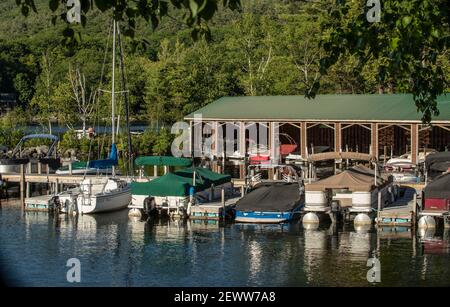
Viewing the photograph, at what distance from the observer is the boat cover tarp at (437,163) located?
44303mm

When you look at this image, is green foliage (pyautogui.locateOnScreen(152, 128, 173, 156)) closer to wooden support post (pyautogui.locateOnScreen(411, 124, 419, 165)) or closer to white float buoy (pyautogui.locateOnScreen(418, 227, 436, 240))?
wooden support post (pyautogui.locateOnScreen(411, 124, 419, 165))

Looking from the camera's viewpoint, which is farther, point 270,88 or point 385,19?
point 270,88

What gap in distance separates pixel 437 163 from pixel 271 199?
12.3 m

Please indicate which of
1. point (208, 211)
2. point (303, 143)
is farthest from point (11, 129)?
point (208, 211)

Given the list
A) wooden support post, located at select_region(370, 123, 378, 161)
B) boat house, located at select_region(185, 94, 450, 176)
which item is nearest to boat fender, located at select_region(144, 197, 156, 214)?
boat house, located at select_region(185, 94, 450, 176)

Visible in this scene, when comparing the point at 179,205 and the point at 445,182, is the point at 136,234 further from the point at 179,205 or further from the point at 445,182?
the point at 445,182

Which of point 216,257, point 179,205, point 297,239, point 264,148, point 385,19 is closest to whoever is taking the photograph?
point 385,19

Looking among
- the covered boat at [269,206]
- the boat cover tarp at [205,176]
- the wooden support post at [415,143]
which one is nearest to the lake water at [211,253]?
the covered boat at [269,206]

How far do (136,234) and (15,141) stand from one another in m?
36.9

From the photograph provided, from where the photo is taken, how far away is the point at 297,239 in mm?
33812

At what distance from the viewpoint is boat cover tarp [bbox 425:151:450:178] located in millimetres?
44303

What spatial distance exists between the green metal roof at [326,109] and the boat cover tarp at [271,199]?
13.6 metres

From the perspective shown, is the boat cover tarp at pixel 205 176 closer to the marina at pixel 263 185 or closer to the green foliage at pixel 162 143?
the marina at pixel 263 185

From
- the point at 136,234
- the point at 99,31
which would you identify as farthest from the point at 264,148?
the point at 99,31
